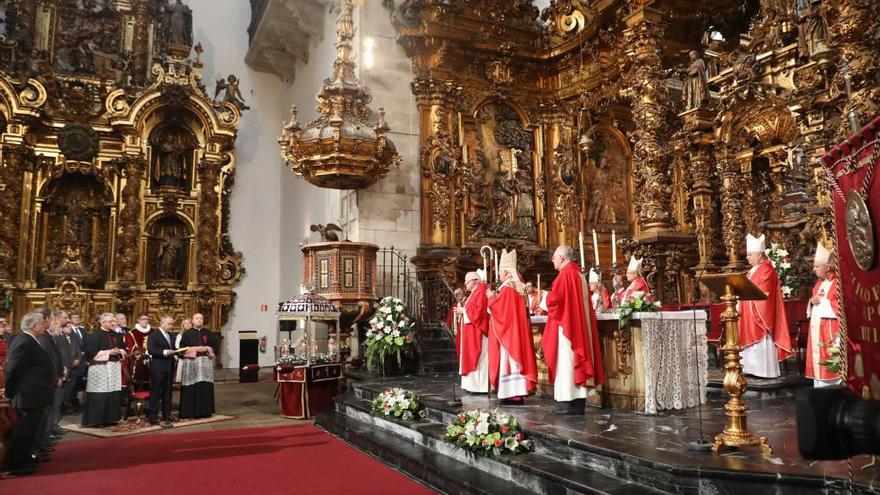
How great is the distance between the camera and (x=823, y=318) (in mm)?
7152

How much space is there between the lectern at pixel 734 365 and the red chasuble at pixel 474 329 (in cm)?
403

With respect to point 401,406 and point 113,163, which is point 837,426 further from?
point 113,163

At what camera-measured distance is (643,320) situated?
261 inches

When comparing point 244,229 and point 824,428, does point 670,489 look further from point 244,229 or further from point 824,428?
point 244,229

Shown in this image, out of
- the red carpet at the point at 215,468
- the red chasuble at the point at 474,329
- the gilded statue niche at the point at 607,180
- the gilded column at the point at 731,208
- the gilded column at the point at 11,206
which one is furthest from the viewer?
the gilded column at the point at 11,206

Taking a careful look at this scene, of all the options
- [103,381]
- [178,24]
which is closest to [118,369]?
[103,381]

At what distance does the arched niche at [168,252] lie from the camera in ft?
57.7

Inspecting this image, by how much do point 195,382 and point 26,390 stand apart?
12.5ft

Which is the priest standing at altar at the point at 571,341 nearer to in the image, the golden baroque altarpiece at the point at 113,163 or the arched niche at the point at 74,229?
the golden baroque altarpiece at the point at 113,163

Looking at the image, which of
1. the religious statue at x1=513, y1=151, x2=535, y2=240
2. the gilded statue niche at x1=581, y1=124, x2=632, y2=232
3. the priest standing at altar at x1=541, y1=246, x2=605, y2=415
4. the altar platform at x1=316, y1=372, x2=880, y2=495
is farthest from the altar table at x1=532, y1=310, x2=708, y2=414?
the gilded statue niche at x1=581, y1=124, x2=632, y2=232

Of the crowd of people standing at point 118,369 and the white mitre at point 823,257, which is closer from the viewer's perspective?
the white mitre at point 823,257

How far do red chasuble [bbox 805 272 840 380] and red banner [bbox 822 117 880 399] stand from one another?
567 cm

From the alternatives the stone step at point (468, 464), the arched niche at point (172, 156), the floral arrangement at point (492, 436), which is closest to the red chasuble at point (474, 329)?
the stone step at point (468, 464)

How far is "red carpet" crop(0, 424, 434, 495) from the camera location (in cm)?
577
